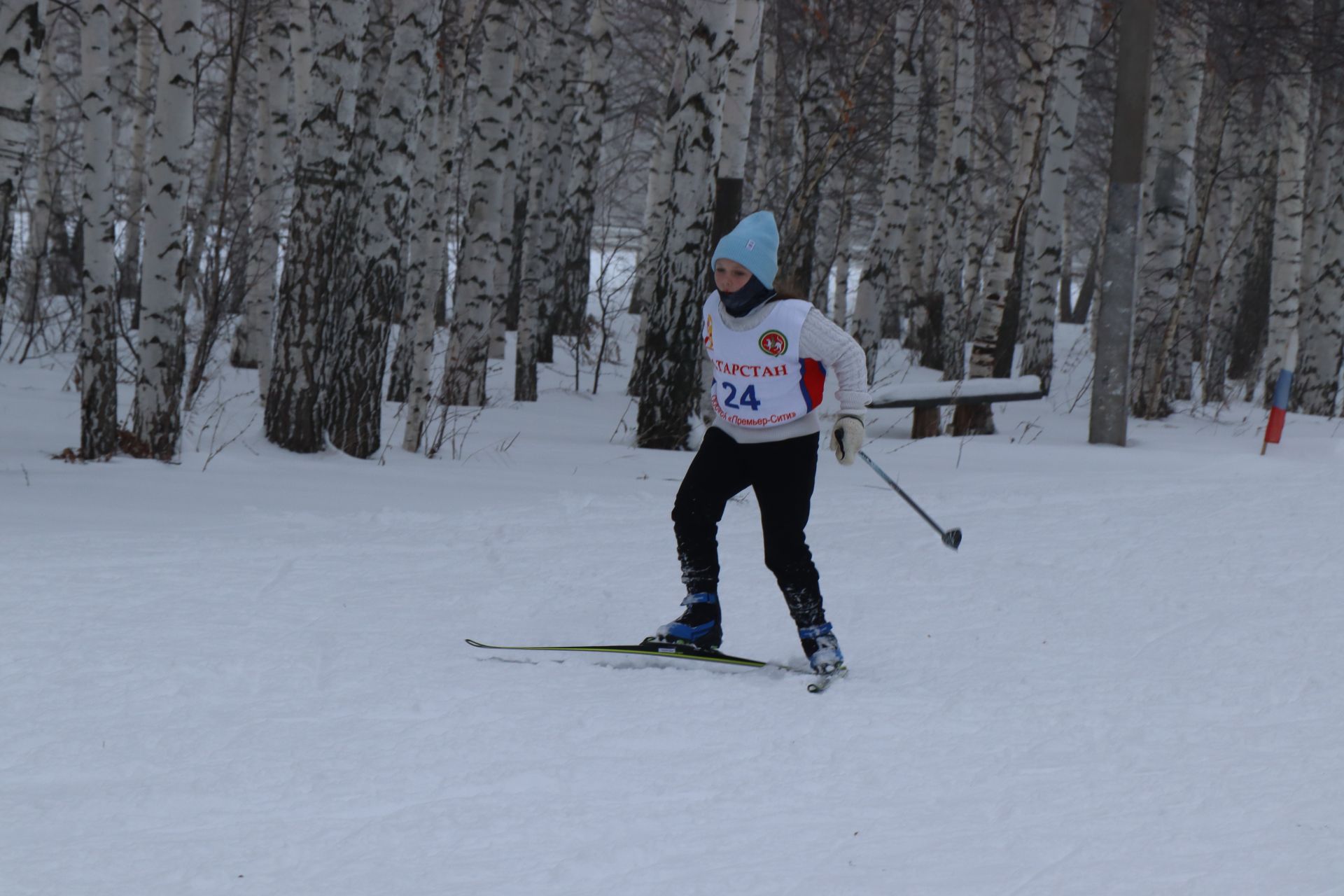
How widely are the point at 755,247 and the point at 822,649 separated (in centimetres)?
153

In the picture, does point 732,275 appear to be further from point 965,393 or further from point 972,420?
point 972,420

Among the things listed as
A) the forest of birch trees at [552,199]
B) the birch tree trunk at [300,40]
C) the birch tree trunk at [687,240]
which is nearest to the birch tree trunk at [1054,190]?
the forest of birch trees at [552,199]

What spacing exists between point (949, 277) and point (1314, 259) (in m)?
5.94

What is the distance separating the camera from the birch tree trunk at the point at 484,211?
12.5 m

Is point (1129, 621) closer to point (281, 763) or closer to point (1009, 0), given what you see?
point (281, 763)

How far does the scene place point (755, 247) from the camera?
479 cm

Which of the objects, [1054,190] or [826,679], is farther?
[1054,190]

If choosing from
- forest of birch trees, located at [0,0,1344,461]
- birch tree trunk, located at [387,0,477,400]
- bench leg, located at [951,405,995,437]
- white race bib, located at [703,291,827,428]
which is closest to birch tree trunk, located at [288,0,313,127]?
forest of birch trees, located at [0,0,1344,461]

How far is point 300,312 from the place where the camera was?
891cm

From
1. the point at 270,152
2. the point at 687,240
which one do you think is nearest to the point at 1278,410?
the point at 687,240

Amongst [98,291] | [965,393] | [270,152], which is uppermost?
[270,152]

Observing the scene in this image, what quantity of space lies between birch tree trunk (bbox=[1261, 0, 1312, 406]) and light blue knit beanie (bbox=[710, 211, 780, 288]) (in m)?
12.7

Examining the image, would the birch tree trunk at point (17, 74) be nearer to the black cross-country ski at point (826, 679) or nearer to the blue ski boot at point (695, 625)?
the blue ski boot at point (695, 625)

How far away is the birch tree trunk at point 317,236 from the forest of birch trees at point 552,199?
2 centimetres
